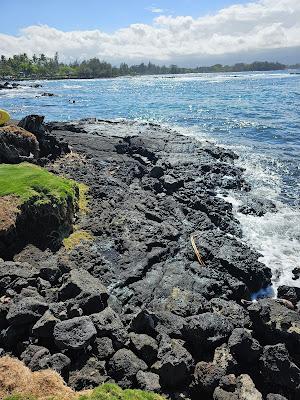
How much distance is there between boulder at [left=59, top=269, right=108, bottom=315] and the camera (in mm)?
11281

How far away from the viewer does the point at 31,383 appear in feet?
25.8

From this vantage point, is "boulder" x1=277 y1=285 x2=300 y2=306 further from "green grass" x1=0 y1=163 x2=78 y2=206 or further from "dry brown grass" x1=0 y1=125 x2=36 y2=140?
"dry brown grass" x1=0 y1=125 x2=36 y2=140

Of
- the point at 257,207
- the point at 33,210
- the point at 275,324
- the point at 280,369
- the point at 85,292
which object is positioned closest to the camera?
the point at 280,369

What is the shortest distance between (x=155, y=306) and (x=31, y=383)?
5691 mm

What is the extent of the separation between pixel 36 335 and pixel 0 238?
5.54m

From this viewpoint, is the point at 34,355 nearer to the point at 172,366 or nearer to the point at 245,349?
the point at 172,366

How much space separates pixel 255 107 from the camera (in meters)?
65.7

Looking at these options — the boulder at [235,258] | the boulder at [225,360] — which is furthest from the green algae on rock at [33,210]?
the boulder at [225,360]

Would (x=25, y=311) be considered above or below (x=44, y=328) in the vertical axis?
above

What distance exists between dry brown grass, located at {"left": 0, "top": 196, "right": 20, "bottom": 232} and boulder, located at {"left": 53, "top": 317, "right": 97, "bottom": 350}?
19.4 ft

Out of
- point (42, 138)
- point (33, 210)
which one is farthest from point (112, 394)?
point (42, 138)

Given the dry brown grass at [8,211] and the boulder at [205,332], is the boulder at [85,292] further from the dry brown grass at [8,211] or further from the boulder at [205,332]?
the dry brown grass at [8,211]

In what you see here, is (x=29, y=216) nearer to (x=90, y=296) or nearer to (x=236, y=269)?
(x=90, y=296)

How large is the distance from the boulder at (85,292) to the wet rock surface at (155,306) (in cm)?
3
